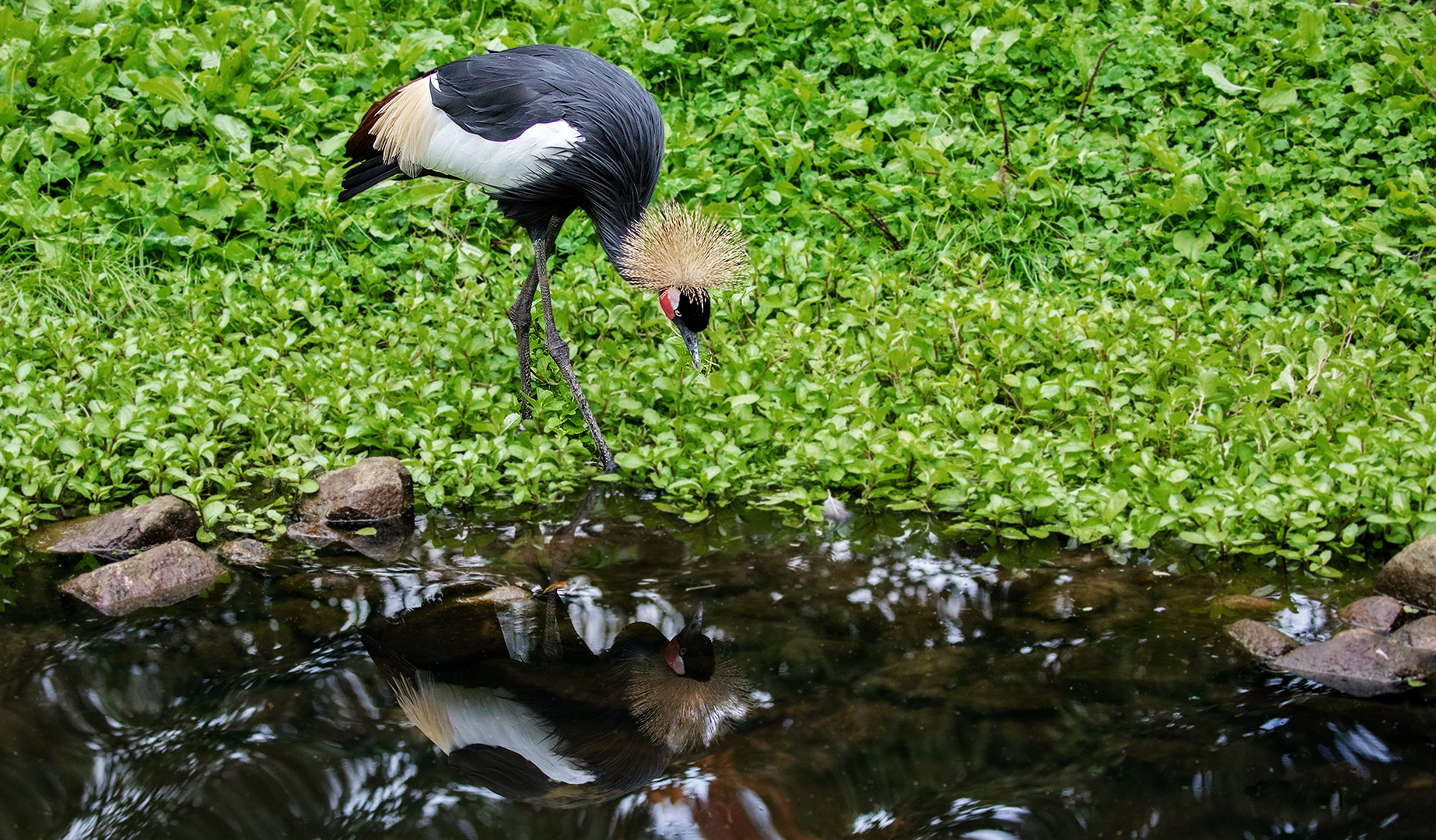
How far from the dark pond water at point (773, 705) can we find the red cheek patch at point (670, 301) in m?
0.89

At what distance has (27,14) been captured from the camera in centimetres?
625

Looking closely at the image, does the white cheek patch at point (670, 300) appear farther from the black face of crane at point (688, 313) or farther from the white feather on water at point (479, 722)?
the white feather on water at point (479, 722)

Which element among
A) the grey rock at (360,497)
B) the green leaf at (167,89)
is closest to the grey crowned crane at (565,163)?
the grey rock at (360,497)

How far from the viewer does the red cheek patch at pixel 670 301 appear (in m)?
3.97

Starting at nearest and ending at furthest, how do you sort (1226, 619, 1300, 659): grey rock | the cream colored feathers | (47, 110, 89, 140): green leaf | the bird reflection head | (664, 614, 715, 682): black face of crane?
1. the bird reflection head
2. (1226, 619, 1300, 659): grey rock
3. (664, 614, 715, 682): black face of crane
4. the cream colored feathers
5. (47, 110, 89, 140): green leaf

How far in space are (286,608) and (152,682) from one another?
0.41m

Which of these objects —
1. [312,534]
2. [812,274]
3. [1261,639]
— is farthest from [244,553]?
[1261,639]

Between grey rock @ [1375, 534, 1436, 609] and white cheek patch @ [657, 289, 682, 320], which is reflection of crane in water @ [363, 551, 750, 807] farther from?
grey rock @ [1375, 534, 1436, 609]

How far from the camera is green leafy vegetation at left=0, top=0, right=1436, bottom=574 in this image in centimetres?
378

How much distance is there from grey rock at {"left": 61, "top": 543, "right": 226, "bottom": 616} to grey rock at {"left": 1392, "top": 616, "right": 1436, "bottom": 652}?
3.24 meters

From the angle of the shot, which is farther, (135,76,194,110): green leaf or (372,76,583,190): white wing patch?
(135,76,194,110): green leaf

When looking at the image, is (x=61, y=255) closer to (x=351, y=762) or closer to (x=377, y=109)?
(x=377, y=109)

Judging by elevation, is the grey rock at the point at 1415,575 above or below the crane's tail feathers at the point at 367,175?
below

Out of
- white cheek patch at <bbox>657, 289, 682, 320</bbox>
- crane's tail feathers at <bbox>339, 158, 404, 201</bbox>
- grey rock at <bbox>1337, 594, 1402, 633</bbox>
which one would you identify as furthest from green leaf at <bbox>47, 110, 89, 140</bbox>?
grey rock at <bbox>1337, 594, 1402, 633</bbox>
